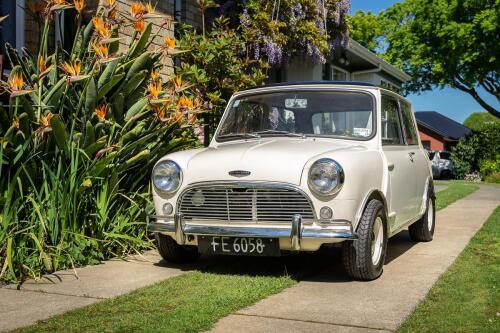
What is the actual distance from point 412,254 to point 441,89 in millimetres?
30102

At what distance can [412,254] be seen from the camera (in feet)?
22.1

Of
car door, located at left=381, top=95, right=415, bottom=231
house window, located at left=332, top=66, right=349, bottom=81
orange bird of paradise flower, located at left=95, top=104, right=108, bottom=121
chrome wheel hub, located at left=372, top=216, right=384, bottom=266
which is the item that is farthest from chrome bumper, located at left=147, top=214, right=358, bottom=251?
house window, located at left=332, top=66, right=349, bottom=81

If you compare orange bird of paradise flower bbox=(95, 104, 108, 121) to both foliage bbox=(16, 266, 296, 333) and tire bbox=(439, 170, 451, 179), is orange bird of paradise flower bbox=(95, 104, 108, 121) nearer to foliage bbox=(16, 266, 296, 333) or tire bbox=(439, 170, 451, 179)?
foliage bbox=(16, 266, 296, 333)

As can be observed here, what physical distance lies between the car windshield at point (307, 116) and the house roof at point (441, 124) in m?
52.1

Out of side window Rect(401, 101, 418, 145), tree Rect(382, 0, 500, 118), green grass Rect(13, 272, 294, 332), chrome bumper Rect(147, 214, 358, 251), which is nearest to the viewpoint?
green grass Rect(13, 272, 294, 332)

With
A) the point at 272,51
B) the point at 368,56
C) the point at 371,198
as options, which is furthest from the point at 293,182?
the point at 368,56

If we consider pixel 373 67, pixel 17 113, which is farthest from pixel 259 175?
pixel 373 67

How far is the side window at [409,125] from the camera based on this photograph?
7177 mm

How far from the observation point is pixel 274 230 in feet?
16.4

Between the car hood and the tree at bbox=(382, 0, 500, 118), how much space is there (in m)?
26.8

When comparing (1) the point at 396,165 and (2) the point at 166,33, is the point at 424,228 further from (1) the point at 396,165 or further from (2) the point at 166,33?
(2) the point at 166,33

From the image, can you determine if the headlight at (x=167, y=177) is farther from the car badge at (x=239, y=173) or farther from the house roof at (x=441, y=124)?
the house roof at (x=441, y=124)

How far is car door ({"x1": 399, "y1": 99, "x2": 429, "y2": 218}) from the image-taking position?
6.88 meters

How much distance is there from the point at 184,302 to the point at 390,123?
10.1 feet
